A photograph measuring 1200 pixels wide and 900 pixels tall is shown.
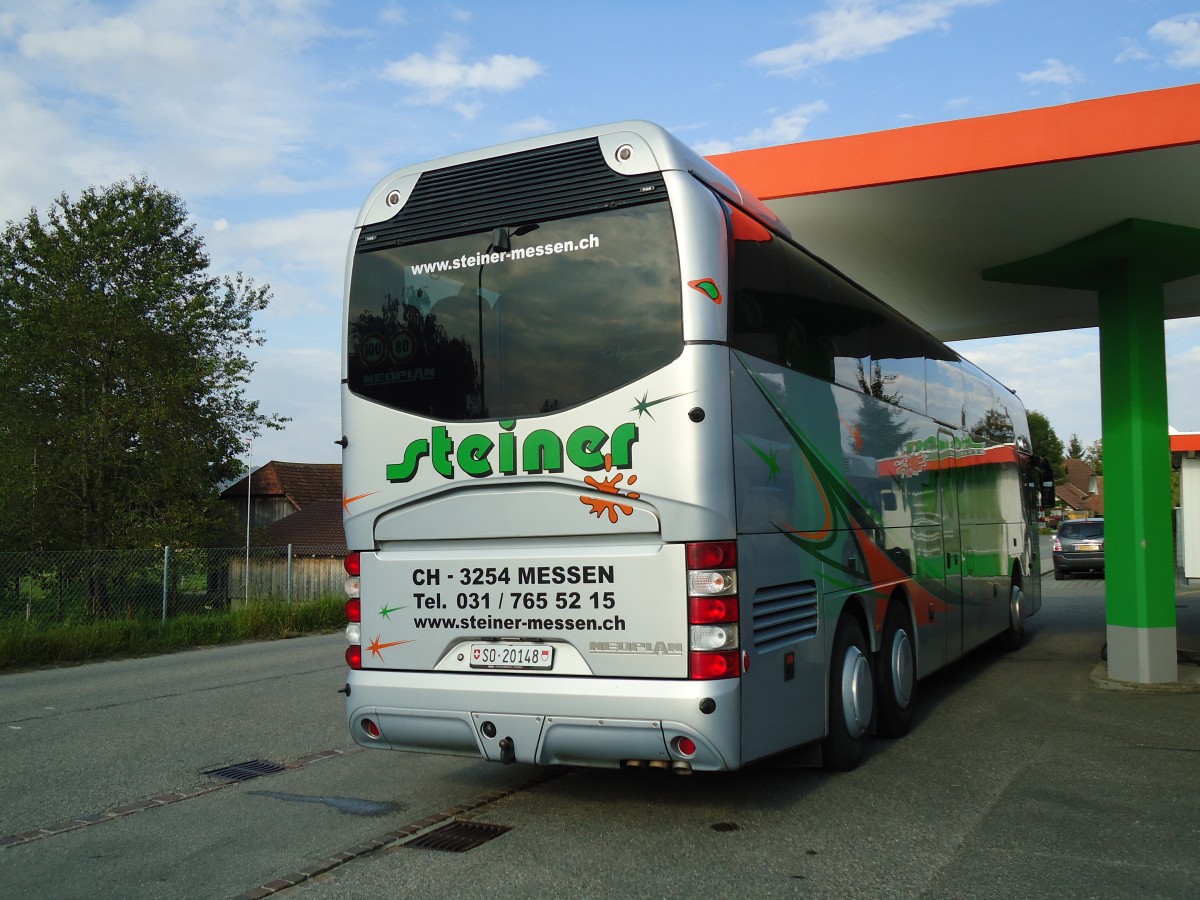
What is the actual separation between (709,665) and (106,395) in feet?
90.7

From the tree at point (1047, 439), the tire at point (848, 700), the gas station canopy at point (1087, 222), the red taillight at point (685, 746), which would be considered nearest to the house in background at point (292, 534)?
the gas station canopy at point (1087, 222)

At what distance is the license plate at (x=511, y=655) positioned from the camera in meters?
5.66

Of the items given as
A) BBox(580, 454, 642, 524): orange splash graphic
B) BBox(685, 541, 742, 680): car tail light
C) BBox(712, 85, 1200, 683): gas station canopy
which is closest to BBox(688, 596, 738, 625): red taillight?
BBox(685, 541, 742, 680): car tail light

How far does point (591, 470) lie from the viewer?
5.55 m

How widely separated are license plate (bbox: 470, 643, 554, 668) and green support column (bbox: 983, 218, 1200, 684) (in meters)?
7.56

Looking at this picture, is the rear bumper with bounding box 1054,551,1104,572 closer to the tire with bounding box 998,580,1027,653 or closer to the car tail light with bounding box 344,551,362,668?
the tire with bounding box 998,580,1027,653

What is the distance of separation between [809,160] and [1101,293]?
3.84 metres

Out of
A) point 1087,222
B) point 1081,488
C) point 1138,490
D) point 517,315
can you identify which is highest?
point 1087,222

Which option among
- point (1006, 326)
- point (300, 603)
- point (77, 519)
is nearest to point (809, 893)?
point (1006, 326)

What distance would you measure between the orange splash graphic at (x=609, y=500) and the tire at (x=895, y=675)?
3.16 m

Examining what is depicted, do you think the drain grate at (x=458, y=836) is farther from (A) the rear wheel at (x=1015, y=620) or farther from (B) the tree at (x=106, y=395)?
(B) the tree at (x=106, y=395)

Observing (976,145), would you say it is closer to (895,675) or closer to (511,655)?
(895,675)

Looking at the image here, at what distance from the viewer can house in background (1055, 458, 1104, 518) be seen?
407ft

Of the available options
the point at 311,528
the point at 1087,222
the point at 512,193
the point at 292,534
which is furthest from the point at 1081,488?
the point at 512,193
